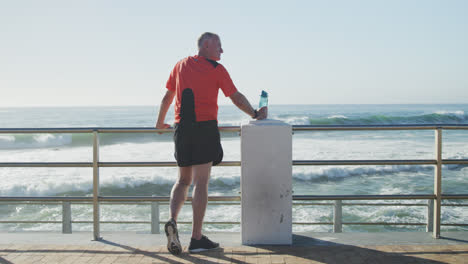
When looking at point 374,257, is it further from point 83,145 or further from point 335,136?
point 83,145

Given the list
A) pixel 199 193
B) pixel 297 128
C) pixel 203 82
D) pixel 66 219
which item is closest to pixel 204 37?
pixel 203 82

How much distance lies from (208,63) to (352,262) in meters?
1.85

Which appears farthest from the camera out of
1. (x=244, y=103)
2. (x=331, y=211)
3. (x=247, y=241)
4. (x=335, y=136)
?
(x=335, y=136)

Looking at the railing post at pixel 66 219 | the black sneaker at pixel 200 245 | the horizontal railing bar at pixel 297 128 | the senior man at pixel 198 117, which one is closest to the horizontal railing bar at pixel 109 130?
the horizontal railing bar at pixel 297 128

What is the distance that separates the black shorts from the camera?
3109 mm

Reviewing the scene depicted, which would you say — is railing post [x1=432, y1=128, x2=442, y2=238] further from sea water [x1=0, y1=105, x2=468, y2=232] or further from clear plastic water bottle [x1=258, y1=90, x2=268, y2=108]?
sea water [x1=0, y1=105, x2=468, y2=232]

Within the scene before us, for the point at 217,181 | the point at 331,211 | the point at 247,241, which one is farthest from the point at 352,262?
the point at 217,181

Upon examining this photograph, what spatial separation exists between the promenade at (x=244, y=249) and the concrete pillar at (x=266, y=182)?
141mm

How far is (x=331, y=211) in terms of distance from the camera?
10086mm

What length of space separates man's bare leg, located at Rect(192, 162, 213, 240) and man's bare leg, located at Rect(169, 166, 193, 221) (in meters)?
0.10

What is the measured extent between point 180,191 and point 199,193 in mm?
165

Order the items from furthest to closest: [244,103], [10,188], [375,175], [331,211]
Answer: [375,175], [10,188], [331,211], [244,103]

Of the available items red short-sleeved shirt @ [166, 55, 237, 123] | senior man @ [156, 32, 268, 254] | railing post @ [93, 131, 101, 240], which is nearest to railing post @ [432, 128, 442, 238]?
senior man @ [156, 32, 268, 254]

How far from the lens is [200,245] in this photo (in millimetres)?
3246
